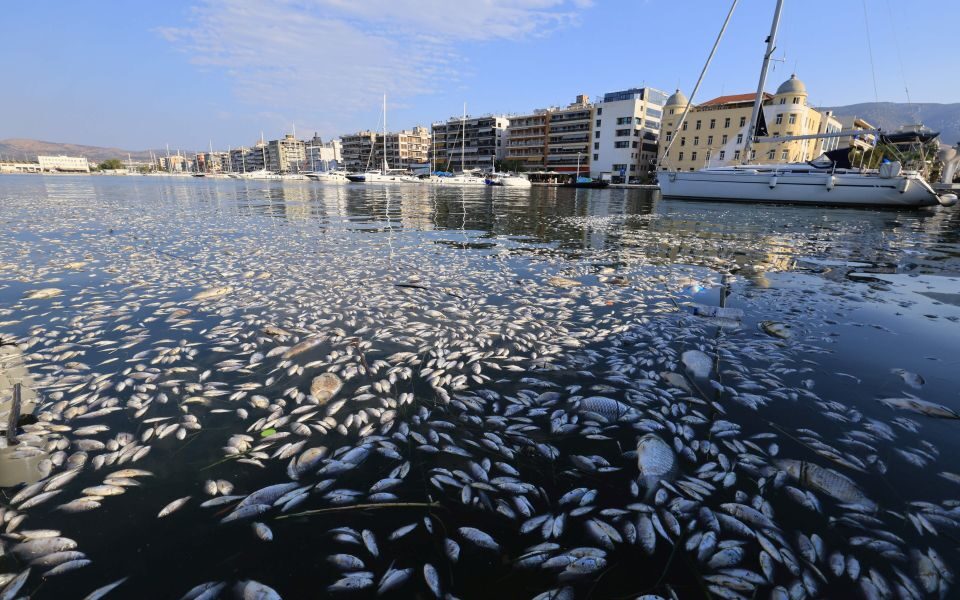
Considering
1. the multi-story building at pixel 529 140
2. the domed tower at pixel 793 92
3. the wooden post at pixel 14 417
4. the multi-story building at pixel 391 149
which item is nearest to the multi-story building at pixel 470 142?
the multi-story building at pixel 529 140

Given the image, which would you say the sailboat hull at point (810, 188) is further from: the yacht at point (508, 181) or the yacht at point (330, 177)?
the yacht at point (330, 177)

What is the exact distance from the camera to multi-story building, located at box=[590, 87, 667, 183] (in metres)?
92.9

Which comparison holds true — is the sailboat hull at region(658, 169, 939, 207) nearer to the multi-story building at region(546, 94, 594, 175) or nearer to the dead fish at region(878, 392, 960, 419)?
the dead fish at region(878, 392, 960, 419)

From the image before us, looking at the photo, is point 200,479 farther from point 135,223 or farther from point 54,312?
point 135,223

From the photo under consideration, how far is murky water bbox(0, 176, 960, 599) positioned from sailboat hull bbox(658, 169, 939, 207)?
95.5 ft

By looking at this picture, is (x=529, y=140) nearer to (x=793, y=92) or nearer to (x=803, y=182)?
(x=793, y=92)

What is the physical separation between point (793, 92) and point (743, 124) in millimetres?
8190

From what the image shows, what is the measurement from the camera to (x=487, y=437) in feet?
11.2

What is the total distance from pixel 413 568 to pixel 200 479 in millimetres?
1684

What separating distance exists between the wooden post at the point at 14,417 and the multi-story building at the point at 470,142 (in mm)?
117989

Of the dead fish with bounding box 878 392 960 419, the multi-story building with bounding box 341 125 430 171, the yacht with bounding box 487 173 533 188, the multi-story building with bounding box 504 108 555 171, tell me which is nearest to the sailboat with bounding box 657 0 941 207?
the dead fish with bounding box 878 392 960 419

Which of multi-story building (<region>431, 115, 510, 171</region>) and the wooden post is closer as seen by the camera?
the wooden post

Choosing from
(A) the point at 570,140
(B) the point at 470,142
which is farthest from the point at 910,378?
(B) the point at 470,142

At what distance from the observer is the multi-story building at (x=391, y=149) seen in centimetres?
15350
